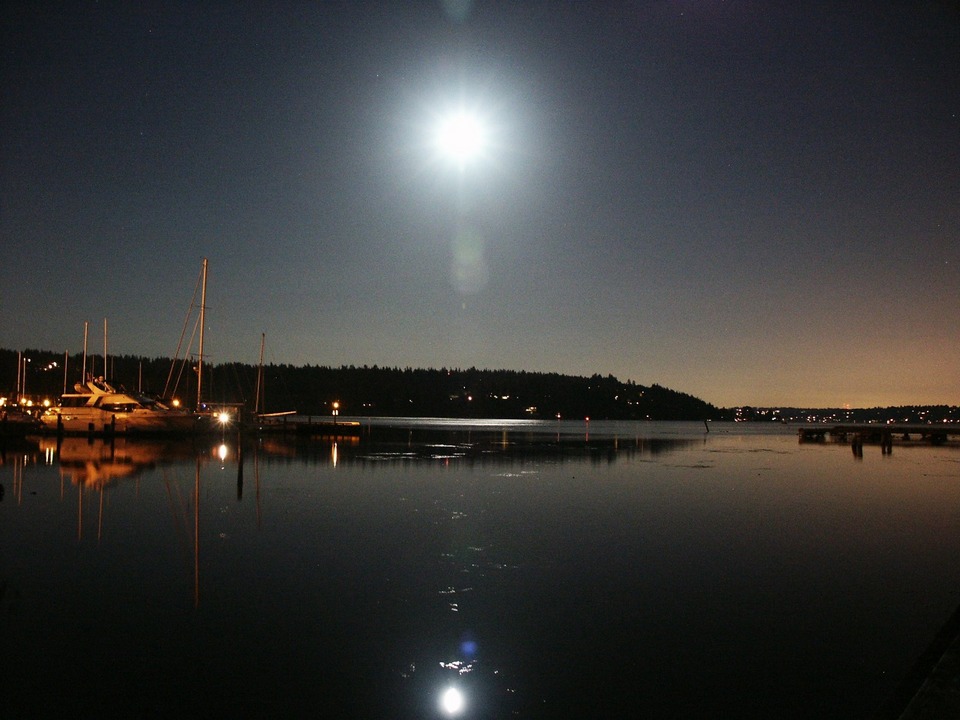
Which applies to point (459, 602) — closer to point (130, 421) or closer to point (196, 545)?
point (196, 545)

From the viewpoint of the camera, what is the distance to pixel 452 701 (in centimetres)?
727

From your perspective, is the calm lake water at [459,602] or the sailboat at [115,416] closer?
the calm lake water at [459,602]


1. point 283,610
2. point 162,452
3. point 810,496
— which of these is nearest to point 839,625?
point 283,610

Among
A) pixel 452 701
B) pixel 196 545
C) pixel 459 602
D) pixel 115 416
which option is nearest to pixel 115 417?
pixel 115 416

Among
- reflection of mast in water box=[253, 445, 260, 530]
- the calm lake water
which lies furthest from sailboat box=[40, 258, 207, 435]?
the calm lake water

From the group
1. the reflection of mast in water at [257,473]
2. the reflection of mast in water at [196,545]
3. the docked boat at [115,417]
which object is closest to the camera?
the reflection of mast in water at [196,545]

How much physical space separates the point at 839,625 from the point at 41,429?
193 ft

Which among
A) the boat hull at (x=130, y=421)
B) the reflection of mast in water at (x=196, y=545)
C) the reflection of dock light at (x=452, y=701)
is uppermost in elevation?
the boat hull at (x=130, y=421)

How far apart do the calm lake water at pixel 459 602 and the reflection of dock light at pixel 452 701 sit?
8cm

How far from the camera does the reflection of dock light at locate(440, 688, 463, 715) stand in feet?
23.2

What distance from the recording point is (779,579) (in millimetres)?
12812

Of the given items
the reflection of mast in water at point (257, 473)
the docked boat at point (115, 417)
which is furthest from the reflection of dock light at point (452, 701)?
the docked boat at point (115, 417)

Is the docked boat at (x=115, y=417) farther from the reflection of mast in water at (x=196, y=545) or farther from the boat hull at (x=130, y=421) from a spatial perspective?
the reflection of mast in water at (x=196, y=545)

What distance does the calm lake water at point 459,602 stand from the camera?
750 centimetres
